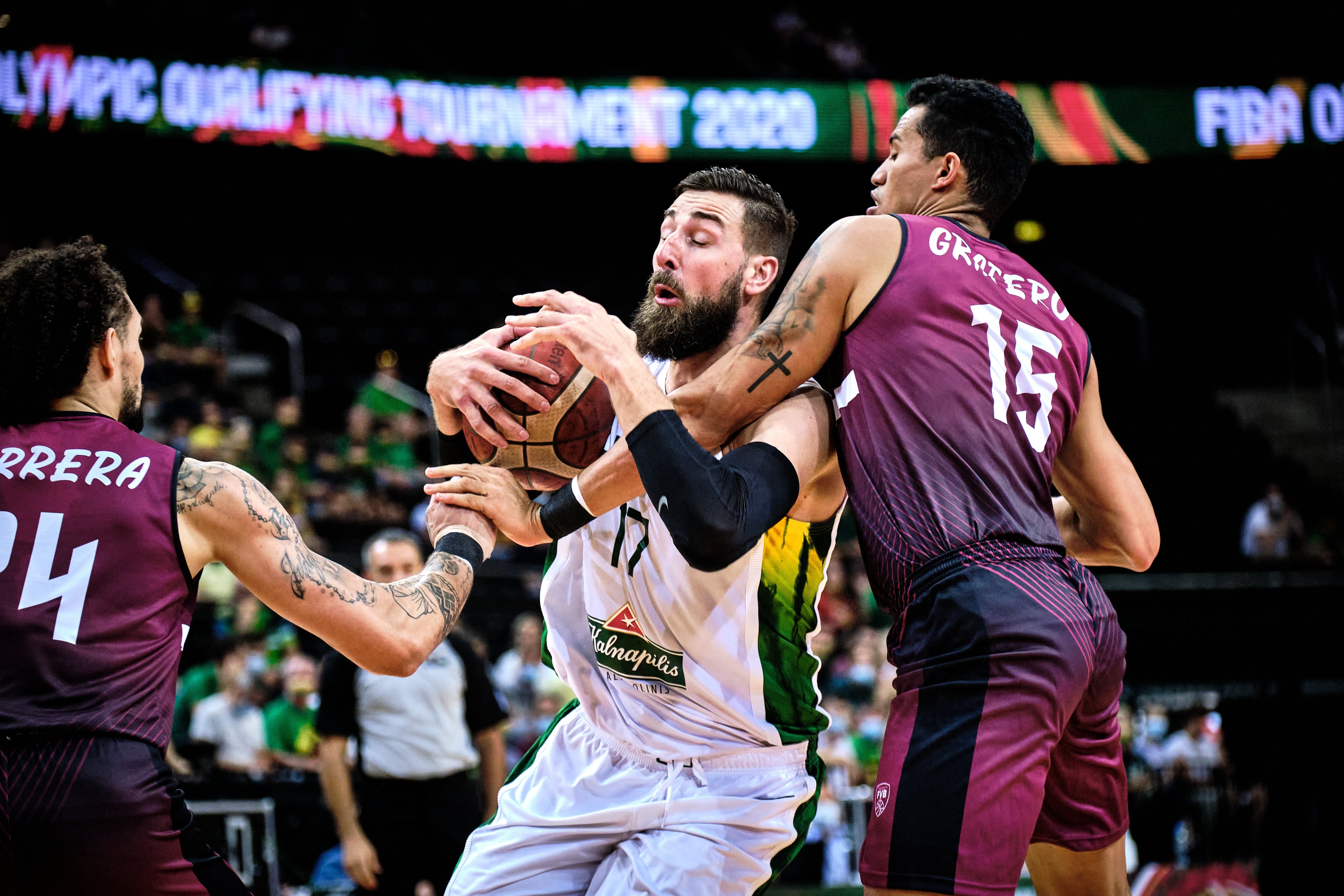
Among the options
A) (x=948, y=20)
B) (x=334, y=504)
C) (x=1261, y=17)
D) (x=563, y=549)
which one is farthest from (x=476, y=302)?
(x=563, y=549)

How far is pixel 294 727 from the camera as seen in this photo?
8938 millimetres

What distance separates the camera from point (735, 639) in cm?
325

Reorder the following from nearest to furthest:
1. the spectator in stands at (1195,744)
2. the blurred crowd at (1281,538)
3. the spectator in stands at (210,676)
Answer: the spectator in stands at (210,676), the spectator in stands at (1195,744), the blurred crowd at (1281,538)

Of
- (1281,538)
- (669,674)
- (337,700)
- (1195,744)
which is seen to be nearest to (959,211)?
(669,674)

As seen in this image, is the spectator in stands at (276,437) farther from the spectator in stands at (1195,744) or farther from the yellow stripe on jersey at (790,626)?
the yellow stripe on jersey at (790,626)

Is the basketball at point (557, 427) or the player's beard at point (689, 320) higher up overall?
the player's beard at point (689, 320)

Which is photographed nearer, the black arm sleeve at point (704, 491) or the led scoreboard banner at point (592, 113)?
the black arm sleeve at point (704, 491)

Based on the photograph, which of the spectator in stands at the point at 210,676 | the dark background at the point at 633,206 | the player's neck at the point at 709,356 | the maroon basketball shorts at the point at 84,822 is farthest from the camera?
the dark background at the point at 633,206

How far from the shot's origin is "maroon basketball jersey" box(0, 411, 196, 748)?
8.07 ft

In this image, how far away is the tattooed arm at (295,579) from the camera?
2658 mm

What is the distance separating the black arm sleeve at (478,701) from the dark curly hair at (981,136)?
4.41m

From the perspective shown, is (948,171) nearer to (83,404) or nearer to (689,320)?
(689,320)

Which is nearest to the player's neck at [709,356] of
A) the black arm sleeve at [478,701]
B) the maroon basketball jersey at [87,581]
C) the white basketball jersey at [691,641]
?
the white basketball jersey at [691,641]

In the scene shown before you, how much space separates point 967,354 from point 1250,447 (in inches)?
636
